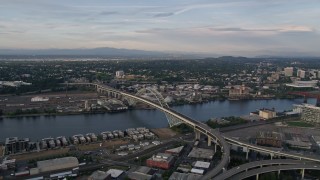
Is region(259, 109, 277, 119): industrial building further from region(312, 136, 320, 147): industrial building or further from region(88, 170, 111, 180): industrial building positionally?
region(88, 170, 111, 180): industrial building

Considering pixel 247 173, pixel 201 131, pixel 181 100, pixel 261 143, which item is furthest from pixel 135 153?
pixel 181 100

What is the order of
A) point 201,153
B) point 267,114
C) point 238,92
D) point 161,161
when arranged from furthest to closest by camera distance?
1. point 238,92
2. point 267,114
3. point 201,153
4. point 161,161

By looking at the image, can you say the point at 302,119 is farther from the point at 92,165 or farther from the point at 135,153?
the point at 92,165

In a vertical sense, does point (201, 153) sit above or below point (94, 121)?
above

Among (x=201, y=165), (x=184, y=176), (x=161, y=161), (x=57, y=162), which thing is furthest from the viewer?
(x=161, y=161)

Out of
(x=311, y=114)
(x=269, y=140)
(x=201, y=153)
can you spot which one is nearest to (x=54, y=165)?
(x=201, y=153)

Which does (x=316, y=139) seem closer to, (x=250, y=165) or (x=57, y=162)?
(x=250, y=165)
